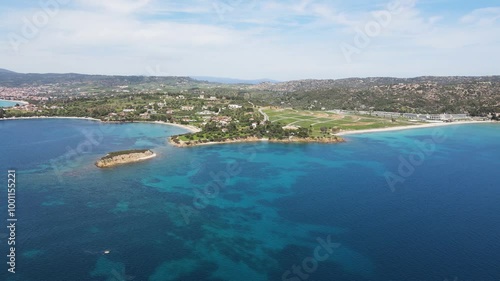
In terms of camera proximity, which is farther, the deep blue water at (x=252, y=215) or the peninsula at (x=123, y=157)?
the peninsula at (x=123, y=157)

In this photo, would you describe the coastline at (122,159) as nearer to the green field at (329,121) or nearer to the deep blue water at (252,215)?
the deep blue water at (252,215)

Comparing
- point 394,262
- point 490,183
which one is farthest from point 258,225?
point 490,183

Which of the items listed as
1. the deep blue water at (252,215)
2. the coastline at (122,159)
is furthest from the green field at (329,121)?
the coastline at (122,159)

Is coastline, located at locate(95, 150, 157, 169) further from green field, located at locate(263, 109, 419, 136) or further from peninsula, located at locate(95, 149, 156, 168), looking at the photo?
green field, located at locate(263, 109, 419, 136)

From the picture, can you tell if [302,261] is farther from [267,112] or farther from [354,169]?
[267,112]

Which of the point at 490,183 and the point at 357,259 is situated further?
the point at 490,183

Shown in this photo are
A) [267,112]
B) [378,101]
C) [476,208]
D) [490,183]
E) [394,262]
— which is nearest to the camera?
[394,262]

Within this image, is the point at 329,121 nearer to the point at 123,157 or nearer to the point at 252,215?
the point at 123,157
